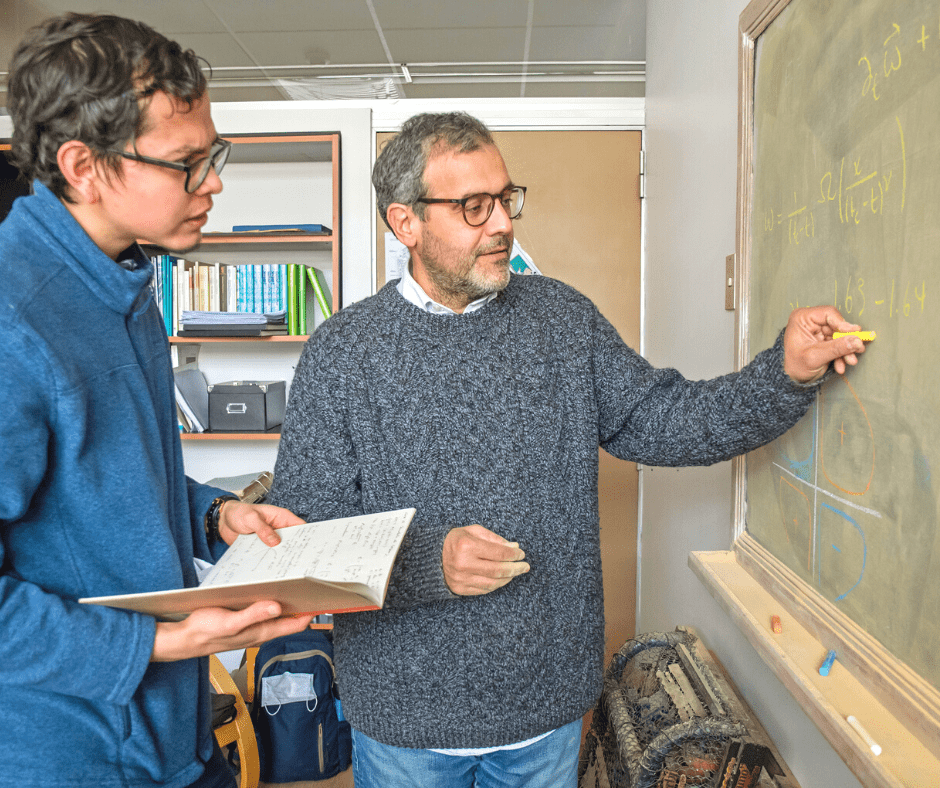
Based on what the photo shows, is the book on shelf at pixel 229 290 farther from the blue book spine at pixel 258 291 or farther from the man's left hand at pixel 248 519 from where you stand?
the man's left hand at pixel 248 519

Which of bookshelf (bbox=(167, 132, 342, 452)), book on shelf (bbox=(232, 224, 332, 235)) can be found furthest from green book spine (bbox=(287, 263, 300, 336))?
bookshelf (bbox=(167, 132, 342, 452))

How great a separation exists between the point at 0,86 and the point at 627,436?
5.06 meters

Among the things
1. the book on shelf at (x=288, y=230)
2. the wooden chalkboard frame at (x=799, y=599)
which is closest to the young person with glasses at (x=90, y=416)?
the wooden chalkboard frame at (x=799, y=599)

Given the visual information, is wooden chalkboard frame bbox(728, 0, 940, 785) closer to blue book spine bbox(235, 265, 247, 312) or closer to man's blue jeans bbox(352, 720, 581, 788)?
man's blue jeans bbox(352, 720, 581, 788)

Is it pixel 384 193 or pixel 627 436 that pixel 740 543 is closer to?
pixel 627 436

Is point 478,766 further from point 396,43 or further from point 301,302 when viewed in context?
point 396,43

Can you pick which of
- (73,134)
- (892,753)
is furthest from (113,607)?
(892,753)

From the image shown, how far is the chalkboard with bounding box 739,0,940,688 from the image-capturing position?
2.30 feet

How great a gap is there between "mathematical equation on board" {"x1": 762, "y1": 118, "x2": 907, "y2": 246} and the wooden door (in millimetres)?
1568

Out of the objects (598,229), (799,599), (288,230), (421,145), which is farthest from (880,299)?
(288,230)

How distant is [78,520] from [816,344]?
896 mm

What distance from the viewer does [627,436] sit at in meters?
1.23

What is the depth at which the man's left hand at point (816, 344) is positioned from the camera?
843mm

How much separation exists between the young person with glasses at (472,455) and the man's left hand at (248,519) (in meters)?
0.09
